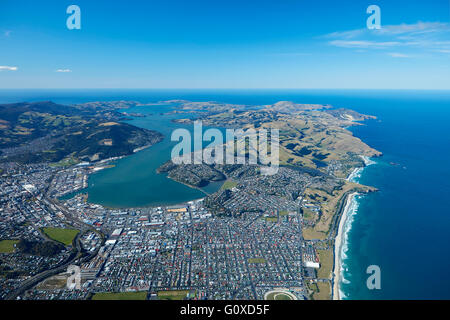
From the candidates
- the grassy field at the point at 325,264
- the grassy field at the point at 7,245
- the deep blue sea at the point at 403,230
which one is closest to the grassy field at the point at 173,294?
the grassy field at the point at 325,264

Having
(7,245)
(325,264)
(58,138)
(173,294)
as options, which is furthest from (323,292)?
(58,138)

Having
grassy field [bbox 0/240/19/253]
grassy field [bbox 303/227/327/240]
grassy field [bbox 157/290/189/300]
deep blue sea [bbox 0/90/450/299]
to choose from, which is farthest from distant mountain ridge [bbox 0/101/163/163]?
deep blue sea [bbox 0/90/450/299]

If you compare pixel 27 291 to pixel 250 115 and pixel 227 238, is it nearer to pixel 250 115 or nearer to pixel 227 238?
pixel 227 238

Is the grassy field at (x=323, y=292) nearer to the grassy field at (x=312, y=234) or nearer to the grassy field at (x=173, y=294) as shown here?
the grassy field at (x=312, y=234)

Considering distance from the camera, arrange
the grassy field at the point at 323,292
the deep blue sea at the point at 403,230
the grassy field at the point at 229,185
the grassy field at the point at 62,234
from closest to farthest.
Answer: the grassy field at the point at 323,292 < the deep blue sea at the point at 403,230 < the grassy field at the point at 62,234 < the grassy field at the point at 229,185

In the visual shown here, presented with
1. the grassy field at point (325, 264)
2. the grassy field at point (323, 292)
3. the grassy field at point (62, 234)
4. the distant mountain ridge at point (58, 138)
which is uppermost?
the distant mountain ridge at point (58, 138)

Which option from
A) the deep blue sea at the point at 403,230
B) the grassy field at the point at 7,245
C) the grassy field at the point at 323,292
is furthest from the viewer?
the grassy field at the point at 7,245

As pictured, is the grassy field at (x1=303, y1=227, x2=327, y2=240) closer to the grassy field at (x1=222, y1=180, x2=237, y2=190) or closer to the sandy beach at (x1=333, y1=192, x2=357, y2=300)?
the sandy beach at (x1=333, y1=192, x2=357, y2=300)
